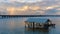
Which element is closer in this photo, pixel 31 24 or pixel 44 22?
pixel 44 22

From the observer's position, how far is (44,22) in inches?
493

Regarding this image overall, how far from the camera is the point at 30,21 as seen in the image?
13.1 meters

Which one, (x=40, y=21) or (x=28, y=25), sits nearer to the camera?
(x=40, y=21)

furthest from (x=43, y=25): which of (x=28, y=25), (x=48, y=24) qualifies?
(x=28, y=25)

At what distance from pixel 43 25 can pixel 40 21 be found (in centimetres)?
46

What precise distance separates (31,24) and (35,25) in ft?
1.17

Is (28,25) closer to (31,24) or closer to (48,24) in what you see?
(31,24)

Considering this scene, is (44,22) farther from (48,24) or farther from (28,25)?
(28,25)

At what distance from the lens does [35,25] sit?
1352 centimetres

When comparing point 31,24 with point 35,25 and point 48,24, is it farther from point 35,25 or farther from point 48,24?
point 48,24

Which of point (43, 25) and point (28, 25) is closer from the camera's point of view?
point (43, 25)

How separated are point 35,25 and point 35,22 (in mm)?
579

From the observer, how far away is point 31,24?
1351cm

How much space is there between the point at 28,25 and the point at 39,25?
105 cm
